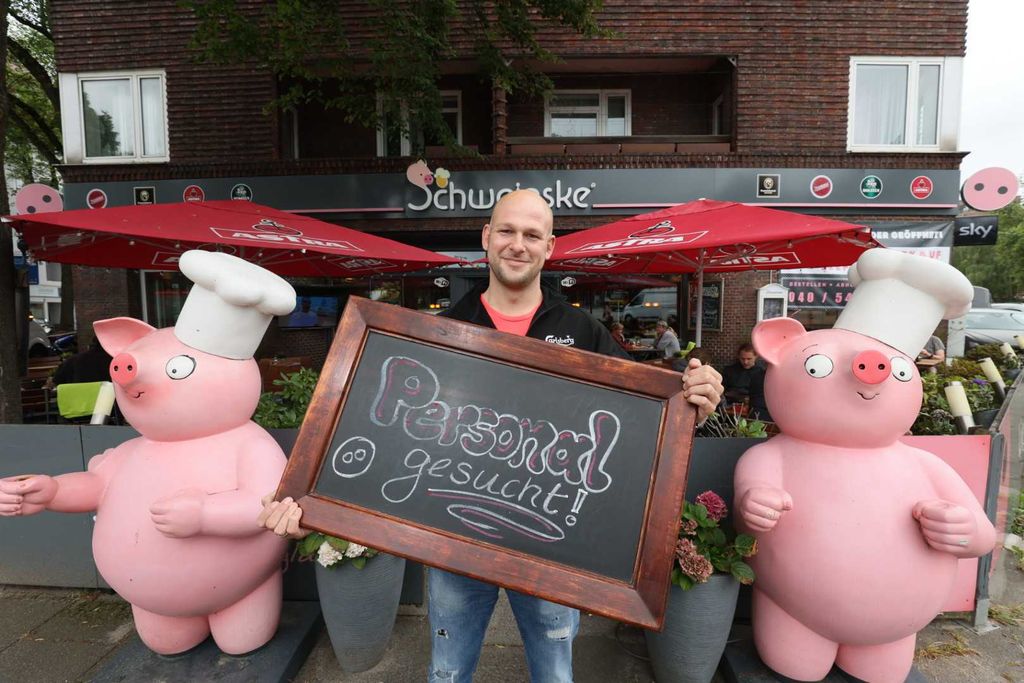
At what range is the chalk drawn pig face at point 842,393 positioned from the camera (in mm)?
2242

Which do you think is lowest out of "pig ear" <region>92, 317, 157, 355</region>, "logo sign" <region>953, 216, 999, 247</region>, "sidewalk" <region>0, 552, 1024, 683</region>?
"sidewalk" <region>0, 552, 1024, 683</region>

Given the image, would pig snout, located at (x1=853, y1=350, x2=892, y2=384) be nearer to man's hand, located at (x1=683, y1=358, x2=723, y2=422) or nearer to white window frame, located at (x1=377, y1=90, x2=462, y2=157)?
man's hand, located at (x1=683, y1=358, x2=723, y2=422)

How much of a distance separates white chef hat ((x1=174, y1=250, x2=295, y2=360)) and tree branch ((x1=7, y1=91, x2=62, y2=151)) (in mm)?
15682

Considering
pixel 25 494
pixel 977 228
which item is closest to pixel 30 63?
pixel 25 494

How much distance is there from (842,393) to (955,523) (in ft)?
2.14

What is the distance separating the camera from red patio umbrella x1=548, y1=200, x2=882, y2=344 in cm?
387

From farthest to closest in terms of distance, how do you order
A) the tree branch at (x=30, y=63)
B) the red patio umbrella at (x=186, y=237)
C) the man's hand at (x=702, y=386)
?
the tree branch at (x=30, y=63)
the red patio umbrella at (x=186, y=237)
the man's hand at (x=702, y=386)

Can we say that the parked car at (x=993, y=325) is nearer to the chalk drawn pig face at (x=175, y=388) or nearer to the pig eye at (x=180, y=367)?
the chalk drawn pig face at (x=175, y=388)

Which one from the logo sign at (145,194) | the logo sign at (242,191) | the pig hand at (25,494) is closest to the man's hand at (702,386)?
the pig hand at (25,494)

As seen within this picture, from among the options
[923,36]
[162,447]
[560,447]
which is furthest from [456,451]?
[923,36]

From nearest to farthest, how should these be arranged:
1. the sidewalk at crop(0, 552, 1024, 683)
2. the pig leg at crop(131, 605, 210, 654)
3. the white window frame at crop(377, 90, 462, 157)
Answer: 1. the pig leg at crop(131, 605, 210, 654)
2. the sidewalk at crop(0, 552, 1024, 683)
3. the white window frame at crop(377, 90, 462, 157)

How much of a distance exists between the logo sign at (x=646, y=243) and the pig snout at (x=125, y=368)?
326 cm

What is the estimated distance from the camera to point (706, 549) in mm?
2578

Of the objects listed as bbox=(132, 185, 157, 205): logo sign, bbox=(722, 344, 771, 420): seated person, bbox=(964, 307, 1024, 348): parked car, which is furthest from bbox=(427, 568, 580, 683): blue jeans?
bbox=(964, 307, 1024, 348): parked car
